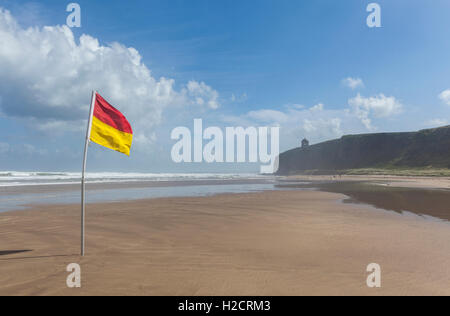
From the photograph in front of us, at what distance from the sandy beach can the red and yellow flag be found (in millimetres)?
2841

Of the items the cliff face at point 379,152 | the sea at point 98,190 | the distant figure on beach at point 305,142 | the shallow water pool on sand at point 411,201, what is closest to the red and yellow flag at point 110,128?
the sea at point 98,190

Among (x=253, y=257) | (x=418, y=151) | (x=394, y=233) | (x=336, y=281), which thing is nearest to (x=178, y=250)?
(x=253, y=257)

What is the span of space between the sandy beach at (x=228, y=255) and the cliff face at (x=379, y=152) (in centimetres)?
9422

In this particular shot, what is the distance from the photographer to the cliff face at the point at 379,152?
8619cm

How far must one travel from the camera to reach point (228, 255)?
5.91 meters

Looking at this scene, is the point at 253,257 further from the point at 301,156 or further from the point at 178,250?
the point at 301,156

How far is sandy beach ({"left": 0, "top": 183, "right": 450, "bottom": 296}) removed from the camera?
427cm

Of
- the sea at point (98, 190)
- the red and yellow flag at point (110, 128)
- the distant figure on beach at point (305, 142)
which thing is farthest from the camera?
the distant figure on beach at point (305, 142)

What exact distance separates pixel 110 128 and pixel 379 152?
130 meters

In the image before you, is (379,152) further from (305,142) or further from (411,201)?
(411,201)

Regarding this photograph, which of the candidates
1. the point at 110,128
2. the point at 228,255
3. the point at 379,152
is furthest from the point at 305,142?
the point at 110,128

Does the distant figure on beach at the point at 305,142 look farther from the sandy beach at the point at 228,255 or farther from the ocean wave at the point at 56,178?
the sandy beach at the point at 228,255

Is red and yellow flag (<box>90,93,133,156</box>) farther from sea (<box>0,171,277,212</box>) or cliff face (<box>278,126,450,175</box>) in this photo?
cliff face (<box>278,126,450,175</box>)
